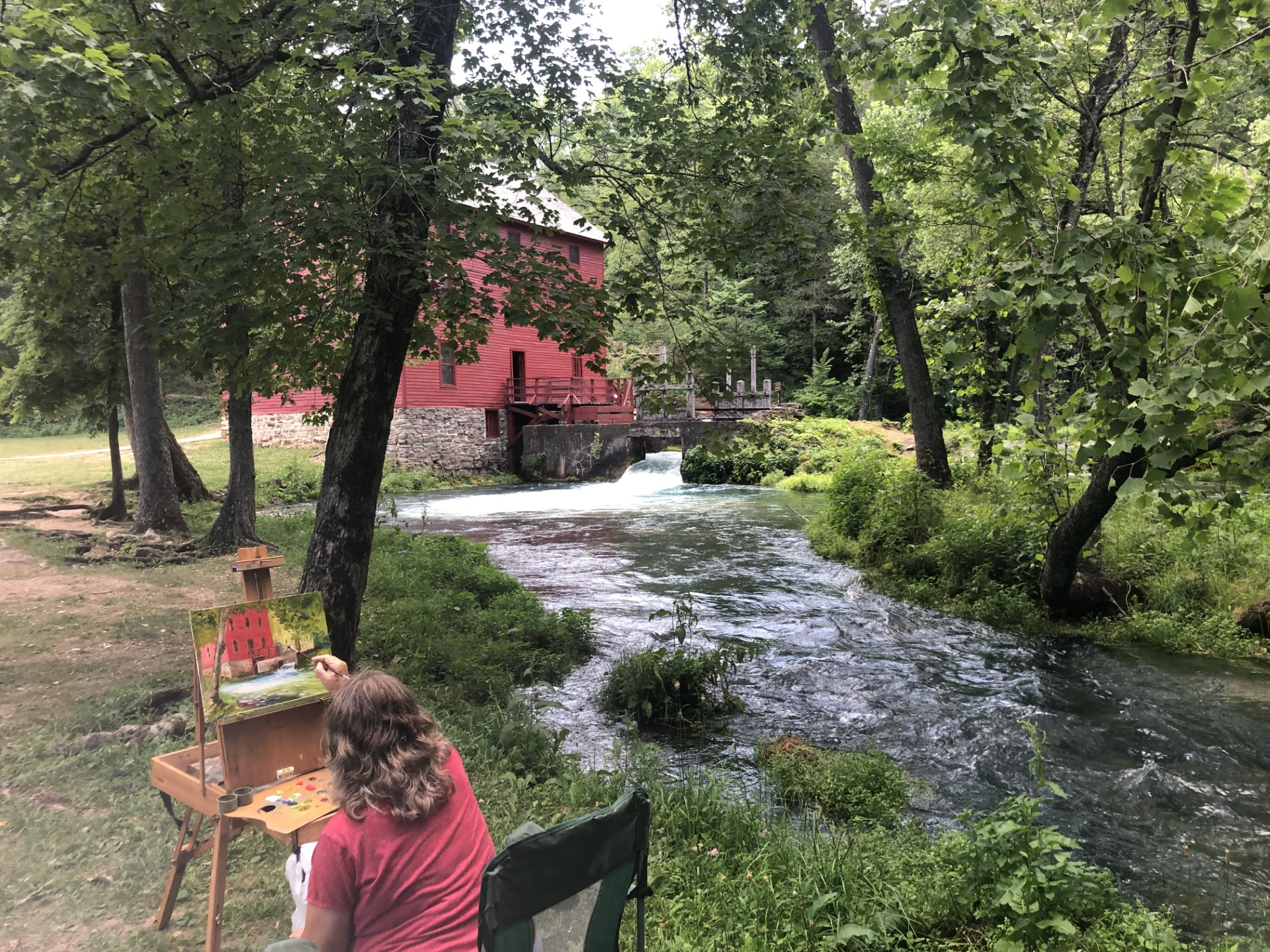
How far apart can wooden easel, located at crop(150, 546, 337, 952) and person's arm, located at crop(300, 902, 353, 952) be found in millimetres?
780

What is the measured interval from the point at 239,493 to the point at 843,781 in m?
10.4

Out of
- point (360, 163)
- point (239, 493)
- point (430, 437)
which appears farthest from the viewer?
point (430, 437)

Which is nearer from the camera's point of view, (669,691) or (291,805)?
(291,805)

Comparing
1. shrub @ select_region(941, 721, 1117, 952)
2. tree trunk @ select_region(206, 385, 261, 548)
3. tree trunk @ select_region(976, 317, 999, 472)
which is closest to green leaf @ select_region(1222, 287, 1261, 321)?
shrub @ select_region(941, 721, 1117, 952)

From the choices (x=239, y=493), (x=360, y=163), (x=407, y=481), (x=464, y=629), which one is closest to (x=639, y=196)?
(x=360, y=163)

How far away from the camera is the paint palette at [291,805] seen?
295 centimetres

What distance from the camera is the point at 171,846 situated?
4.03m

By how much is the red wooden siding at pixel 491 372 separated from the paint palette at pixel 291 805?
75.6 feet

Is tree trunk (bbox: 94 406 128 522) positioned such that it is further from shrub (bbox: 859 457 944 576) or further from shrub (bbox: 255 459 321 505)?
shrub (bbox: 859 457 944 576)

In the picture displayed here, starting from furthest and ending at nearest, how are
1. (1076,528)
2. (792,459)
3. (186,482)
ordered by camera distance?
(792,459), (186,482), (1076,528)

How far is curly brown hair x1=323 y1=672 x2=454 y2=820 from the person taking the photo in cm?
225

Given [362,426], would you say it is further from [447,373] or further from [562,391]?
[562,391]

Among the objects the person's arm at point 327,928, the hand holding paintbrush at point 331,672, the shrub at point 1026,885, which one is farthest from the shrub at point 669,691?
the person's arm at point 327,928

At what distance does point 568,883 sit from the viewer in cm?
202
